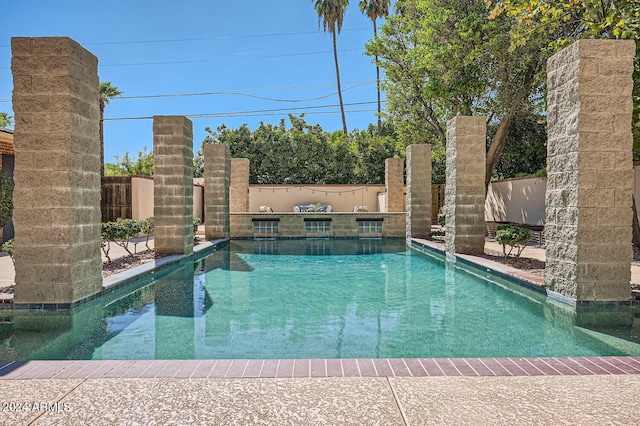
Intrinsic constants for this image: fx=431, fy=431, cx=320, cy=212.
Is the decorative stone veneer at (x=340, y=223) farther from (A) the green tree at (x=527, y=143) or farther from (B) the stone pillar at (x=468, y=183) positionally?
(A) the green tree at (x=527, y=143)

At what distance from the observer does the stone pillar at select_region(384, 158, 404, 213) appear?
2114 centimetres

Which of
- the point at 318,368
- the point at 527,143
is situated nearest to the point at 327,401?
the point at 318,368

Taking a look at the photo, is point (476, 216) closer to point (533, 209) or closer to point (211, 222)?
point (533, 209)

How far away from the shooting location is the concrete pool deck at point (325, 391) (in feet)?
9.20

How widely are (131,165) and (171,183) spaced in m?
38.5

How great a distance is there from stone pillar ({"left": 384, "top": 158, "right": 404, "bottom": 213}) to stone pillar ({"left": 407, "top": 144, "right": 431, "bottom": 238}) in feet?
19.9

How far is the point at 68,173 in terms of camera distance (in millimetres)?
5801

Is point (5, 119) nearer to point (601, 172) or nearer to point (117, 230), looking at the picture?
point (117, 230)

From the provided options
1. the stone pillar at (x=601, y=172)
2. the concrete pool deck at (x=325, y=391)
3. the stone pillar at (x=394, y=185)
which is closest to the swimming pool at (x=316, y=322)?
the stone pillar at (x=601, y=172)

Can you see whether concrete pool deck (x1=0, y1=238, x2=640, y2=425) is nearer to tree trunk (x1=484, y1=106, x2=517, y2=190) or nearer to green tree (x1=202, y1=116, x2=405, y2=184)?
tree trunk (x1=484, y1=106, x2=517, y2=190)

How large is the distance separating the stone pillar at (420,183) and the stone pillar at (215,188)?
6.49m

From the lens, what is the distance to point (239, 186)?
72.0 ft

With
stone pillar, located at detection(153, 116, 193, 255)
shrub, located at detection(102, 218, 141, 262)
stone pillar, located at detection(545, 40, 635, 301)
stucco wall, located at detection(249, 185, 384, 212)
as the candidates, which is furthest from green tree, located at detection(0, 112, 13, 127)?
stone pillar, located at detection(545, 40, 635, 301)

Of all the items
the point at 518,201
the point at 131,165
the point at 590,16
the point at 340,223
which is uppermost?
the point at 131,165
